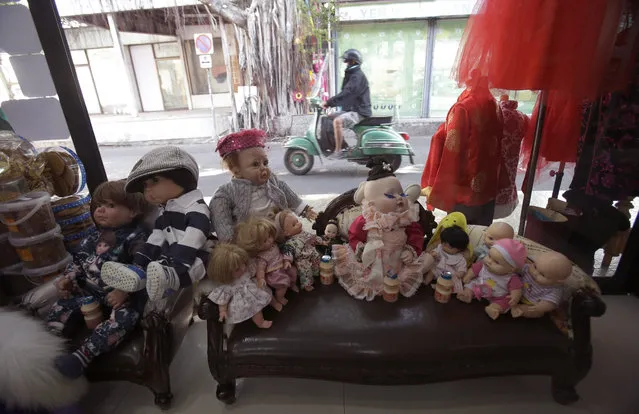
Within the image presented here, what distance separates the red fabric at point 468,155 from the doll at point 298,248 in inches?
27.0

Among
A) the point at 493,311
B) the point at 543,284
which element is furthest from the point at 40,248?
the point at 543,284

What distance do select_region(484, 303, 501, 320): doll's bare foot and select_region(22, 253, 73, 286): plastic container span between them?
6.54ft

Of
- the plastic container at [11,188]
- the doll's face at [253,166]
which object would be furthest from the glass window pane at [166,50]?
the doll's face at [253,166]

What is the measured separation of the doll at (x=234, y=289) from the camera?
1143mm

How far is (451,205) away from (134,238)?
1500 mm

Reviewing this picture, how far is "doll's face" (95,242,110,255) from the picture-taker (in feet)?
4.40

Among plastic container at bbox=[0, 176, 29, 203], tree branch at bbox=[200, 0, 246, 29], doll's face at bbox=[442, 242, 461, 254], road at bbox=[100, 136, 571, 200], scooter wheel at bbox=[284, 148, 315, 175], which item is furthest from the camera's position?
scooter wheel at bbox=[284, 148, 315, 175]

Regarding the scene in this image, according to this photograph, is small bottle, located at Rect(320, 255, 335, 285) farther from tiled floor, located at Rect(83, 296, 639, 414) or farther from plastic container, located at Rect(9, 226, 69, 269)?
plastic container, located at Rect(9, 226, 69, 269)

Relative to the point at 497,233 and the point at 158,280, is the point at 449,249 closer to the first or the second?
the point at 497,233

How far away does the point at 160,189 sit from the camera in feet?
4.30

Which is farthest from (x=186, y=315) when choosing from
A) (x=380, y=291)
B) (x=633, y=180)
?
(x=633, y=180)

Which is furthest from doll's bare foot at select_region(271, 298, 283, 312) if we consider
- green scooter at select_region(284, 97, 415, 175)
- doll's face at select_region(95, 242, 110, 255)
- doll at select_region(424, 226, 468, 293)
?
green scooter at select_region(284, 97, 415, 175)

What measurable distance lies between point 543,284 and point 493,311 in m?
0.20

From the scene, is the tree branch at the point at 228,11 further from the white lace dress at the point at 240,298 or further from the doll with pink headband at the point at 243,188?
the white lace dress at the point at 240,298
